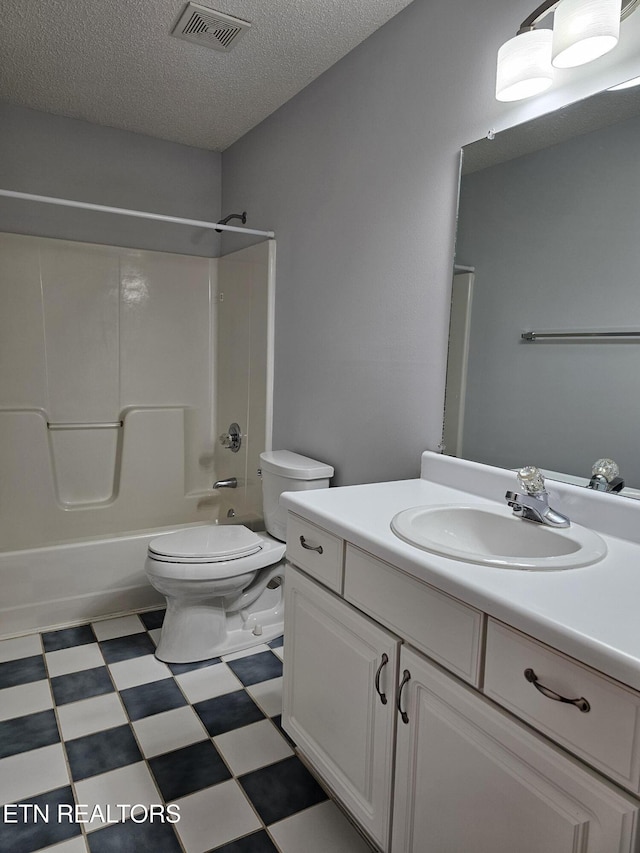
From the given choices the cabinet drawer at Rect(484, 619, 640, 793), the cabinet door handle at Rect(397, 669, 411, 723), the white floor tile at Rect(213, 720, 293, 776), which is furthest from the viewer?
the white floor tile at Rect(213, 720, 293, 776)

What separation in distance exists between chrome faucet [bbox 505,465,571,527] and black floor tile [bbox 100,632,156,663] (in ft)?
5.18

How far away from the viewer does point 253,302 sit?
2.80 meters

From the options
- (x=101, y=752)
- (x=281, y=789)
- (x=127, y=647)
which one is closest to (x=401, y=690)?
(x=281, y=789)

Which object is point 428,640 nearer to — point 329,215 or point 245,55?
point 329,215

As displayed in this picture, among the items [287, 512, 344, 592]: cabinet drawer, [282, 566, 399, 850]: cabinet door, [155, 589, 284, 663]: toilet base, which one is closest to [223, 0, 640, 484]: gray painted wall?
[287, 512, 344, 592]: cabinet drawer

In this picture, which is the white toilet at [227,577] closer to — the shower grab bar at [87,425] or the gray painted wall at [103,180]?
the shower grab bar at [87,425]

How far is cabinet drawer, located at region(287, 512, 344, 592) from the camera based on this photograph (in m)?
1.36

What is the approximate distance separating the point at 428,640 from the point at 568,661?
31 centimetres

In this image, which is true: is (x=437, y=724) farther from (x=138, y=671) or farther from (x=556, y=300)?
(x=138, y=671)

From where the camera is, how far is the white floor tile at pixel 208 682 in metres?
1.96

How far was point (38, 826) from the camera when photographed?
1398 mm

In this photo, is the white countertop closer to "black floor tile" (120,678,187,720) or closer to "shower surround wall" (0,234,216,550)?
"black floor tile" (120,678,187,720)

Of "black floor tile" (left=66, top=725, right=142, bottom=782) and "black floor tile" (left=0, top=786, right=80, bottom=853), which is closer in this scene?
"black floor tile" (left=0, top=786, right=80, bottom=853)

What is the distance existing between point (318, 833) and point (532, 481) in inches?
39.2
